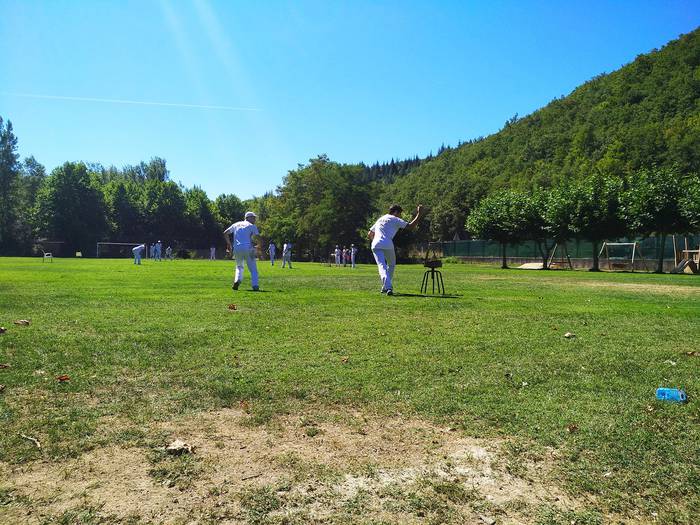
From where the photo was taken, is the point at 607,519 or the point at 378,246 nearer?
the point at 607,519

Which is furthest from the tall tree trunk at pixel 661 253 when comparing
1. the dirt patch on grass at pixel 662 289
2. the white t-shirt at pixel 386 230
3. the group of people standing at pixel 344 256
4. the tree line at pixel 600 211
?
the white t-shirt at pixel 386 230

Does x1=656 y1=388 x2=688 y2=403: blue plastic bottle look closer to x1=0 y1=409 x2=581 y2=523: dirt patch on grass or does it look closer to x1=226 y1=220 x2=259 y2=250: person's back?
x1=0 y1=409 x2=581 y2=523: dirt patch on grass

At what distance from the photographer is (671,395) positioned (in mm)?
4316

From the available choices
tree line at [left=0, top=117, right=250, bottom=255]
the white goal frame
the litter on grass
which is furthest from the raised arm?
tree line at [left=0, top=117, right=250, bottom=255]

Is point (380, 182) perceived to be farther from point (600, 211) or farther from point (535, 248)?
point (600, 211)

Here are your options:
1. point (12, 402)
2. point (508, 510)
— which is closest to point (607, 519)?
point (508, 510)

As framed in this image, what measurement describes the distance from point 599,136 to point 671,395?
298 feet

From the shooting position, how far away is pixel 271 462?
317cm

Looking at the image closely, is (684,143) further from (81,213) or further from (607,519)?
(81,213)

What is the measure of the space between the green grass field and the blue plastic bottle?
0.11m

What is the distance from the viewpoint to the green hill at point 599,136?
7100 cm

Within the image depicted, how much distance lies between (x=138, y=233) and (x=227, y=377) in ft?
339

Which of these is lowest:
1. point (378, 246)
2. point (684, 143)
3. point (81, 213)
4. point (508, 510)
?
point (508, 510)

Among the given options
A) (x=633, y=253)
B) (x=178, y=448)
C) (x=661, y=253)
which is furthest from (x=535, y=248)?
(x=178, y=448)
